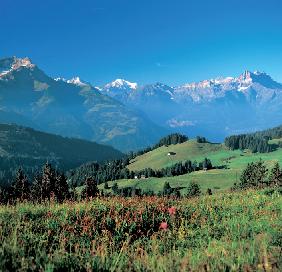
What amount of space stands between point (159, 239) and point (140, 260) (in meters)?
4.86

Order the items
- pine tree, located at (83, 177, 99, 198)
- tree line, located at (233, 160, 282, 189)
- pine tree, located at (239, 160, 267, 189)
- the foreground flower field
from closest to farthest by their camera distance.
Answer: the foreground flower field
pine tree, located at (83, 177, 99, 198)
tree line, located at (233, 160, 282, 189)
pine tree, located at (239, 160, 267, 189)

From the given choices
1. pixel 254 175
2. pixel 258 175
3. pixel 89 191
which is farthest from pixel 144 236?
pixel 254 175

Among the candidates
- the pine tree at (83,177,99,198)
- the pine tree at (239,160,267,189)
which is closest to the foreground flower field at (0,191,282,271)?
the pine tree at (83,177,99,198)

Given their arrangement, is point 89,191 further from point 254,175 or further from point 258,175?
point 254,175

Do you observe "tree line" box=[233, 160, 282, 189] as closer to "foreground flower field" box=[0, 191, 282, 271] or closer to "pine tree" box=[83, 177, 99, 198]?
"pine tree" box=[83, 177, 99, 198]

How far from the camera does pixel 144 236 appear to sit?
15641 millimetres

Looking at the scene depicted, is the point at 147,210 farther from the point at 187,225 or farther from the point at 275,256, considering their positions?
the point at 275,256

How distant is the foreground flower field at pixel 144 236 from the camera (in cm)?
994

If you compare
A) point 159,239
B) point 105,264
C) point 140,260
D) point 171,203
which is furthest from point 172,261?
point 171,203

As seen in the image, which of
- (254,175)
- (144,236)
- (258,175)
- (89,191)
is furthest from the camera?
(254,175)

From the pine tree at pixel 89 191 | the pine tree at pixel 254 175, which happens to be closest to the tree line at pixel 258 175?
the pine tree at pixel 254 175

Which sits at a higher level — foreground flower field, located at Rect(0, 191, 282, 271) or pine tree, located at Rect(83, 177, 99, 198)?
pine tree, located at Rect(83, 177, 99, 198)

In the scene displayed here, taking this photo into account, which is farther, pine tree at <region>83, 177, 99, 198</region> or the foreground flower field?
pine tree at <region>83, 177, 99, 198</region>

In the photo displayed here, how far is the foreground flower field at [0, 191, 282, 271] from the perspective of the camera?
32.6 feet
